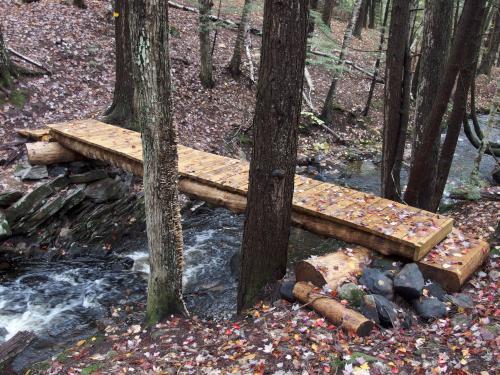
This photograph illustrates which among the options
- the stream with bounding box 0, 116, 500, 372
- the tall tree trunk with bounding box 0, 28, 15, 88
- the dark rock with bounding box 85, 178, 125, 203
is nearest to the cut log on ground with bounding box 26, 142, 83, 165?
the dark rock with bounding box 85, 178, 125, 203

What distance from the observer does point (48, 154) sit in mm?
9016

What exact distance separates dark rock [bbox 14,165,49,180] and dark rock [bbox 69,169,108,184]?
0.54 m

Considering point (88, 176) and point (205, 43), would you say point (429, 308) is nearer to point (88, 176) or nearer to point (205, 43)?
point (88, 176)

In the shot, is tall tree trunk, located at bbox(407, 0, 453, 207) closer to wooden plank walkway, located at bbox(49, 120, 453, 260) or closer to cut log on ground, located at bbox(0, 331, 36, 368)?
wooden plank walkway, located at bbox(49, 120, 453, 260)

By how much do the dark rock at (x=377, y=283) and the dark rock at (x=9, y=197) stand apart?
6508mm

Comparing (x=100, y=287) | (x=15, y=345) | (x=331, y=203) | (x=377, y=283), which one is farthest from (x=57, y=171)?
(x=377, y=283)

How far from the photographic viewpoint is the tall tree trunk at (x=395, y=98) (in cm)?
Answer: 688

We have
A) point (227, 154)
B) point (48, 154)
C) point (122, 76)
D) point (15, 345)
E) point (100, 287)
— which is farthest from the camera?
point (227, 154)

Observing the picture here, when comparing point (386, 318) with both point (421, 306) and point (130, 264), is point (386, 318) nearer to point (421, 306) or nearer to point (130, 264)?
point (421, 306)

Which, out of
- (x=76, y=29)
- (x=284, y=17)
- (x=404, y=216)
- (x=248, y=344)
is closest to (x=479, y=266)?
(x=404, y=216)

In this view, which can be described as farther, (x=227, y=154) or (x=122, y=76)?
(x=227, y=154)

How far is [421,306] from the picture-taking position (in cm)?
491

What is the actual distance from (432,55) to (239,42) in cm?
894

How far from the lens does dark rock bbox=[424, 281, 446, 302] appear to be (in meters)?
5.04
